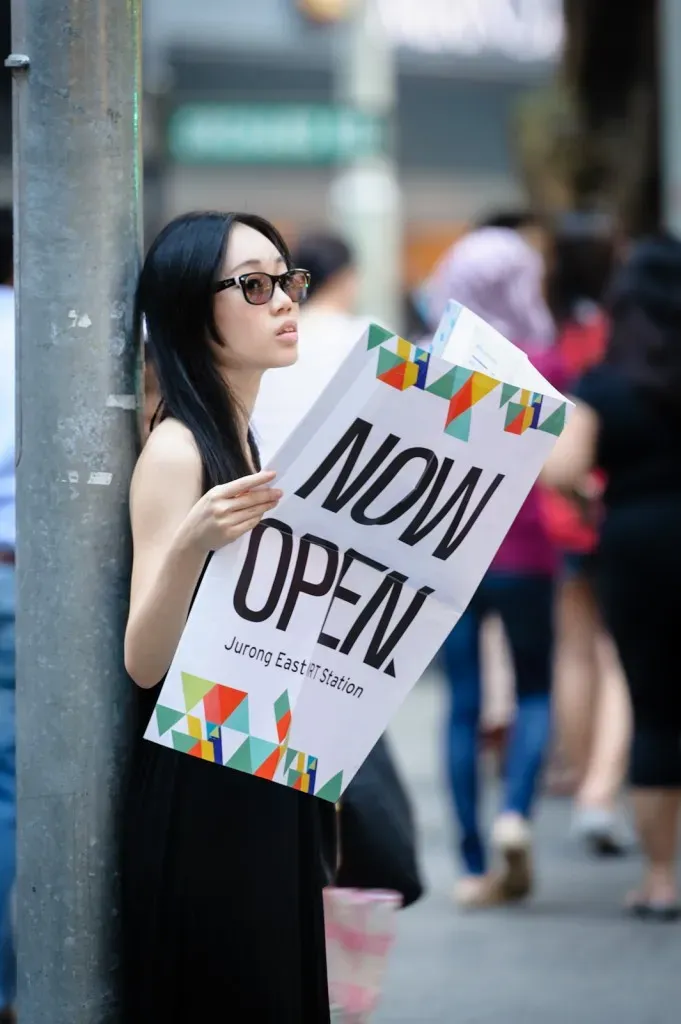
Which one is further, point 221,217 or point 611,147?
point 611,147

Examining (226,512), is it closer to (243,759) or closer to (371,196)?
(243,759)

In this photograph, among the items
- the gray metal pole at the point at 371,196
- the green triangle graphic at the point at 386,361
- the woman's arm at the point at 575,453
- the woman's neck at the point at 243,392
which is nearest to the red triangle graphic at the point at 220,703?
the woman's neck at the point at 243,392

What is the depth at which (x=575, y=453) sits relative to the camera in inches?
189

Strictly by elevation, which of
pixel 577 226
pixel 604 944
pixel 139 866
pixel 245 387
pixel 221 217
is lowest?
pixel 604 944

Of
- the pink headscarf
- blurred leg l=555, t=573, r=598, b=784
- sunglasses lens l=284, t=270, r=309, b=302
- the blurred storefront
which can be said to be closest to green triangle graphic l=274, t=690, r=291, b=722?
sunglasses lens l=284, t=270, r=309, b=302

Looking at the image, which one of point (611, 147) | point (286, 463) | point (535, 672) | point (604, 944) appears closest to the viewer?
point (286, 463)

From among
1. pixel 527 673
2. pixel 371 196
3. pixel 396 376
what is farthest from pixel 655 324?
pixel 371 196

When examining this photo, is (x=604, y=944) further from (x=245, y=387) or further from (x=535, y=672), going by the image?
(x=245, y=387)

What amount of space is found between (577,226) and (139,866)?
3.93m

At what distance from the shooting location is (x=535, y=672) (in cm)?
529

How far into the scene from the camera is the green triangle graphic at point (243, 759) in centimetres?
245

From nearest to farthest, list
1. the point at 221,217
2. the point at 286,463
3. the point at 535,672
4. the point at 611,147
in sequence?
the point at 286,463 → the point at 221,217 → the point at 535,672 → the point at 611,147

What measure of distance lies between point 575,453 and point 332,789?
240 cm

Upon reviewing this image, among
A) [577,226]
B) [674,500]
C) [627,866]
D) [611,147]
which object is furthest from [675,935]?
[611,147]
